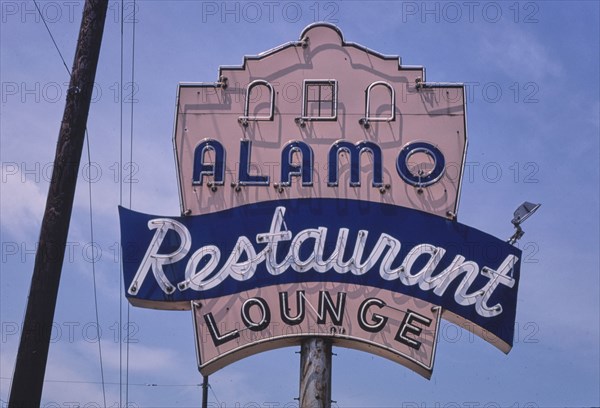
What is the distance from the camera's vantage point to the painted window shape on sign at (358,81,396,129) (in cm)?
1112

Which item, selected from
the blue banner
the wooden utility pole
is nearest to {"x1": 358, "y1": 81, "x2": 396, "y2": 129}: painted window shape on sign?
the blue banner

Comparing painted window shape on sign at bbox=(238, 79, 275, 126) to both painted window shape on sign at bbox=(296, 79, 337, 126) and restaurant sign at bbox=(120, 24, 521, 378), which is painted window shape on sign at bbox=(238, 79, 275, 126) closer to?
restaurant sign at bbox=(120, 24, 521, 378)

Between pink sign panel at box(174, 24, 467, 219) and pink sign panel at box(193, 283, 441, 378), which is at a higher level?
pink sign panel at box(174, 24, 467, 219)

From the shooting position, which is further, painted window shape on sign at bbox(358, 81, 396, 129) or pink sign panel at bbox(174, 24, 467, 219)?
painted window shape on sign at bbox(358, 81, 396, 129)

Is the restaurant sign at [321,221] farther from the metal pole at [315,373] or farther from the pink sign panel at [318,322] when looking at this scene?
the metal pole at [315,373]

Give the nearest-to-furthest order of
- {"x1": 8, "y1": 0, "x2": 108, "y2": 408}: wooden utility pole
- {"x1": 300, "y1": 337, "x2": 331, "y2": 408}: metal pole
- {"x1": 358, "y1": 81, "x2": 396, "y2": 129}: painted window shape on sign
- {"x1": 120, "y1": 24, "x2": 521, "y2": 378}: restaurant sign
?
{"x1": 8, "y1": 0, "x2": 108, "y2": 408}: wooden utility pole, {"x1": 300, "y1": 337, "x2": 331, "y2": 408}: metal pole, {"x1": 120, "y1": 24, "x2": 521, "y2": 378}: restaurant sign, {"x1": 358, "y1": 81, "x2": 396, "y2": 129}: painted window shape on sign

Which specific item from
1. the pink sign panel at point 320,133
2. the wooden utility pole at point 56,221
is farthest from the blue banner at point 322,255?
the wooden utility pole at point 56,221

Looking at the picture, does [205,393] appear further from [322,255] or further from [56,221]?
[56,221]

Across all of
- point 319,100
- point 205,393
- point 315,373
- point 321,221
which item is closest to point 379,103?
point 319,100

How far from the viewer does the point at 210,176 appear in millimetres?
11000

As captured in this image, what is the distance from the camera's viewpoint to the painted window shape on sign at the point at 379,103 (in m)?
11.1

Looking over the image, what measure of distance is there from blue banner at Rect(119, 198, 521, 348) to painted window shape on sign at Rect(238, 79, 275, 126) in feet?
4.05

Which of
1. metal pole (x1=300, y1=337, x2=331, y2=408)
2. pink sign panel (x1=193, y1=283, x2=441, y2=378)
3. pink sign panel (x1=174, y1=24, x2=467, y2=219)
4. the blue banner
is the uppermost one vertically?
pink sign panel (x1=174, y1=24, x2=467, y2=219)

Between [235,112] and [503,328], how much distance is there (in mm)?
4441
